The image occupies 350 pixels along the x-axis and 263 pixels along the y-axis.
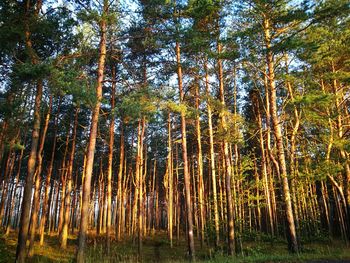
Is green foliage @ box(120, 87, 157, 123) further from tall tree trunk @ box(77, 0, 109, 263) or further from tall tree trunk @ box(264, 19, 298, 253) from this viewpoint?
tall tree trunk @ box(264, 19, 298, 253)

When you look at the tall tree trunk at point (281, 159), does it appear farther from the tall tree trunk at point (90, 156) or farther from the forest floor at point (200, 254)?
the tall tree trunk at point (90, 156)

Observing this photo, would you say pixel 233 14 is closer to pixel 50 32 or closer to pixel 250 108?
pixel 50 32

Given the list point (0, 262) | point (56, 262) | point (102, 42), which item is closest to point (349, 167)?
point (102, 42)

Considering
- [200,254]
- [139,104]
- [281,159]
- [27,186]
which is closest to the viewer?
[139,104]

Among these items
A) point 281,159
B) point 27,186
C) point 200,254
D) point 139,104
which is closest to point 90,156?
point 139,104

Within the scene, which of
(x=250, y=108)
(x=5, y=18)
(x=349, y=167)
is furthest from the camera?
(x=250, y=108)

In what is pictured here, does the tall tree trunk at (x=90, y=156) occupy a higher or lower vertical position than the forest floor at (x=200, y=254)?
higher

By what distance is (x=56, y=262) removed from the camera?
1270 centimetres

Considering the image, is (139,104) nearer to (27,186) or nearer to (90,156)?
(90,156)

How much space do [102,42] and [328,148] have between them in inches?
523

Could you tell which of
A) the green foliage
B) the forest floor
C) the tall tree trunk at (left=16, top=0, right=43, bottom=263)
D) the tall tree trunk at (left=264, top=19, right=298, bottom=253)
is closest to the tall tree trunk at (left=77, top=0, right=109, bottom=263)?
the green foliage

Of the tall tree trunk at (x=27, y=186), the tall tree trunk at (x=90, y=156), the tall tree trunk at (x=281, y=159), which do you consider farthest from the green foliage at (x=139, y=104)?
the tall tree trunk at (x=281, y=159)

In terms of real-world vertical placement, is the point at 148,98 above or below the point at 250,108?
below

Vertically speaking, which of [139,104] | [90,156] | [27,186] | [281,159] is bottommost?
[27,186]
